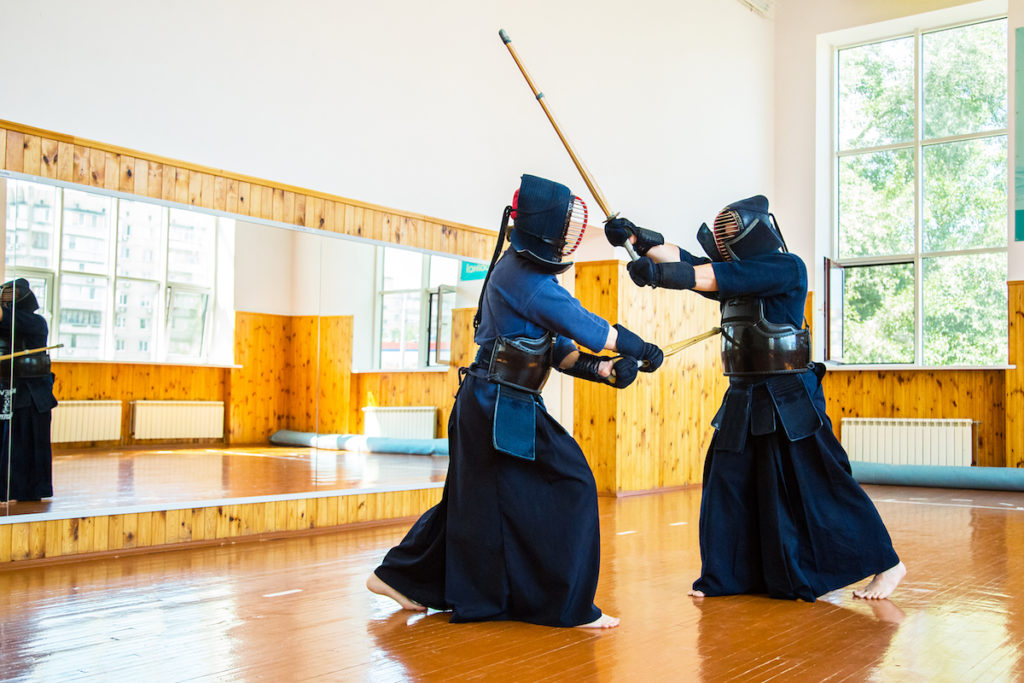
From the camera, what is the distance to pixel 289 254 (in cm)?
475

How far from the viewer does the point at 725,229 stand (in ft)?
10.8

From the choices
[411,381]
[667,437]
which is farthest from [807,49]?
[411,381]

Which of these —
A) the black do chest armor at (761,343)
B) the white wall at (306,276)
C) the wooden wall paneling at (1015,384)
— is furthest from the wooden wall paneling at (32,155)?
the wooden wall paneling at (1015,384)

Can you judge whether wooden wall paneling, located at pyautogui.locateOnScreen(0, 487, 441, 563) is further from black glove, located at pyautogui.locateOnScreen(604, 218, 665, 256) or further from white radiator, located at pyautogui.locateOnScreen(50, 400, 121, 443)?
black glove, located at pyautogui.locateOnScreen(604, 218, 665, 256)

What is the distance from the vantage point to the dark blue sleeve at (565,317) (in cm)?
269

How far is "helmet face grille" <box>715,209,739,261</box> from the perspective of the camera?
10.7 feet

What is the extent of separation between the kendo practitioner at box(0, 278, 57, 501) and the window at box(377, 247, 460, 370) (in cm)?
194

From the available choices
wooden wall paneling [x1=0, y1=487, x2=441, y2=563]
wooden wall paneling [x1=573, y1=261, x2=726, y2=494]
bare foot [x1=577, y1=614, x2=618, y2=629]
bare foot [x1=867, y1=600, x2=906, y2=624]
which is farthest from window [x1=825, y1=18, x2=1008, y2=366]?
bare foot [x1=577, y1=614, x2=618, y2=629]

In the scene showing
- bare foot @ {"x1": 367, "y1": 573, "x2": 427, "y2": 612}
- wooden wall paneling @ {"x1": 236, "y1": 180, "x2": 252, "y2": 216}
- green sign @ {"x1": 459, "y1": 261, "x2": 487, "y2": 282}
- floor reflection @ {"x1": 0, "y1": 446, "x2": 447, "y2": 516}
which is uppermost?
wooden wall paneling @ {"x1": 236, "y1": 180, "x2": 252, "y2": 216}

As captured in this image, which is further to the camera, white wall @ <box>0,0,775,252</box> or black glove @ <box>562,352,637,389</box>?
white wall @ <box>0,0,775,252</box>

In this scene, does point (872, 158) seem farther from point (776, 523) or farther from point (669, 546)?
point (776, 523)

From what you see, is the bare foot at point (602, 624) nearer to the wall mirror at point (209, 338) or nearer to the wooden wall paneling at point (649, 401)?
the wall mirror at point (209, 338)

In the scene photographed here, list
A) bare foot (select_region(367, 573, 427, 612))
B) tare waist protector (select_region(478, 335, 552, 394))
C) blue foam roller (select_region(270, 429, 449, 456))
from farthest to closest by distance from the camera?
blue foam roller (select_region(270, 429, 449, 456)), bare foot (select_region(367, 573, 427, 612)), tare waist protector (select_region(478, 335, 552, 394))

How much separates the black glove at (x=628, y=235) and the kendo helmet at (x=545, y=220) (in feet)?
1.55
